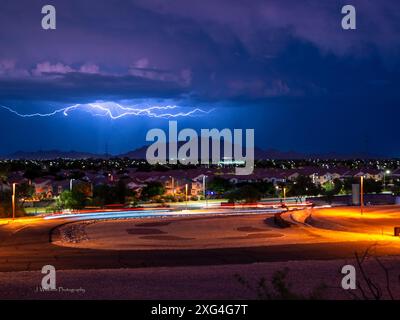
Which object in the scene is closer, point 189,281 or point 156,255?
point 189,281

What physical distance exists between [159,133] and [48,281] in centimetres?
4222

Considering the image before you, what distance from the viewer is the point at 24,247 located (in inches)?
1022

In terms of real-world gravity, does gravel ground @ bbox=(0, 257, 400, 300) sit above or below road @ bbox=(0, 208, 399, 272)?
A: above

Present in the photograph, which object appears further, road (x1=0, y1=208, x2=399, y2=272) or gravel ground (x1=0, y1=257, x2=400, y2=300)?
road (x1=0, y1=208, x2=399, y2=272)

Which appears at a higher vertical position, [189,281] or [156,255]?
[189,281]

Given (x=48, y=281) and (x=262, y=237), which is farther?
(x=262, y=237)

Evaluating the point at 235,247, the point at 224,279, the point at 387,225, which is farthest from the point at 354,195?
the point at 224,279

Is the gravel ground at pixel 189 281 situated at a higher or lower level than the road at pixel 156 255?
higher

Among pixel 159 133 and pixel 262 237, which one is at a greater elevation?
pixel 159 133

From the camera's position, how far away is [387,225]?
31844 mm

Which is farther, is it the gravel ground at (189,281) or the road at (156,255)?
the road at (156,255)
